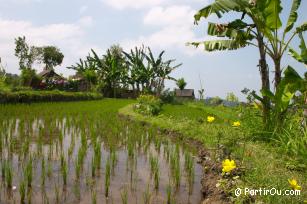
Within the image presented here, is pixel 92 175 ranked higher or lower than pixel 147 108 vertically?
lower

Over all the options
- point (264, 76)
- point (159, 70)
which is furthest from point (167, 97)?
point (264, 76)

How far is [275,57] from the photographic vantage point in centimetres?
733

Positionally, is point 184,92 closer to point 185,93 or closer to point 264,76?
point 185,93

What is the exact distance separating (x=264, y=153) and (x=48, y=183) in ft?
10.1

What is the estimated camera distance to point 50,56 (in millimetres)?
47500

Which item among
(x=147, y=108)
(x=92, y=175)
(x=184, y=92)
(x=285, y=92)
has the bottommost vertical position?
(x=92, y=175)


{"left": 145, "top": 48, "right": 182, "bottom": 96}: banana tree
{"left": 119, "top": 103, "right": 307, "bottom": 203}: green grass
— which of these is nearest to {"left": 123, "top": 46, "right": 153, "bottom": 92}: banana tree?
{"left": 145, "top": 48, "right": 182, "bottom": 96}: banana tree

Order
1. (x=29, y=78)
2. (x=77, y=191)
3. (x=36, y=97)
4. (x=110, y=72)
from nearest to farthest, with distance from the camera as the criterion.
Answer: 1. (x=77, y=191)
2. (x=36, y=97)
3. (x=29, y=78)
4. (x=110, y=72)

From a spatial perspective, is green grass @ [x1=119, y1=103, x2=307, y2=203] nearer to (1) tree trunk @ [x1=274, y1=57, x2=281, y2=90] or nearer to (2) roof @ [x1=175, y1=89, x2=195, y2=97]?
(1) tree trunk @ [x1=274, y1=57, x2=281, y2=90]

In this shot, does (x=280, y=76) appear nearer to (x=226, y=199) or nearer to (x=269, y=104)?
(x=269, y=104)

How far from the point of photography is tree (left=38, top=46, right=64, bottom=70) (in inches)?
1854

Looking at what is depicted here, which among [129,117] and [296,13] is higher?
[296,13]

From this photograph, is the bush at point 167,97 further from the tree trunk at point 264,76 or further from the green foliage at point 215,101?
the tree trunk at point 264,76

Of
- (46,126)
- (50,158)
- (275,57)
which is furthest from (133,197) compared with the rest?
(46,126)
